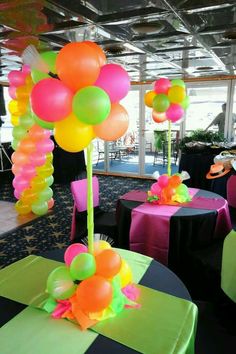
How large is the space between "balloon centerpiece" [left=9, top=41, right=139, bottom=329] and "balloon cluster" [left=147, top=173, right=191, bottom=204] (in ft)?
4.67

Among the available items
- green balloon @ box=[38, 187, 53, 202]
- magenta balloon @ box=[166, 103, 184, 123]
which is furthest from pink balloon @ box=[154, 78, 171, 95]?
green balloon @ box=[38, 187, 53, 202]

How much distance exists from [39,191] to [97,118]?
336cm

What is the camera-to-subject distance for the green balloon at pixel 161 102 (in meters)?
2.54

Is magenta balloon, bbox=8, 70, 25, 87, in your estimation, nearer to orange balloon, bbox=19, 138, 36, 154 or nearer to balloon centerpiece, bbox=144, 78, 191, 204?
orange balloon, bbox=19, 138, 36, 154

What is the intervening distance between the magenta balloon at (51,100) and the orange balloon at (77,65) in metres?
0.04

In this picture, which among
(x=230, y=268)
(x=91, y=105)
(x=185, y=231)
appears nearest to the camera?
(x=91, y=105)

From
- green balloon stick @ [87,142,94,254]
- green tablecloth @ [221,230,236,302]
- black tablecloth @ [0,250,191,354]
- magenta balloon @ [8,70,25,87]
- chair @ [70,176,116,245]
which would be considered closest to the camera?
black tablecloth @ [0,250,191,354]

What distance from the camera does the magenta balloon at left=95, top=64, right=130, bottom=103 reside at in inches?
43.1

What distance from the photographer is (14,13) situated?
2.14 metres

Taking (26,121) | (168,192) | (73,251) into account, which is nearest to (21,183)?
(26,121)

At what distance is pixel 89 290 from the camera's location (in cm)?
110

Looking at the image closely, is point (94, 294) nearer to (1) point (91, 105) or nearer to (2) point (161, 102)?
(1) point (91, 105)

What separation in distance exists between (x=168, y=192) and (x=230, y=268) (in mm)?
1196

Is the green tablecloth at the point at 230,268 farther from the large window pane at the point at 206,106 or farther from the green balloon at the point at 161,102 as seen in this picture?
the large window pane at the point at 206,106
